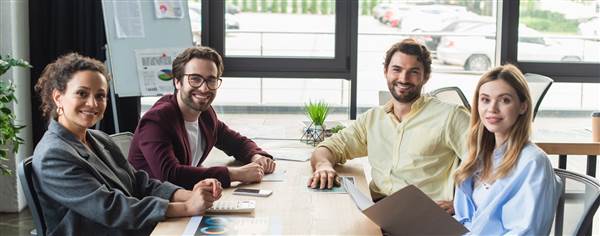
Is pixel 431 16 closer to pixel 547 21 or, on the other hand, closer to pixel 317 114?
pixel 547 21

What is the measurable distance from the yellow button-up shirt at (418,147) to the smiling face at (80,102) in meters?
1.00

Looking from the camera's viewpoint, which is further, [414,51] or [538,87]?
[538,87]

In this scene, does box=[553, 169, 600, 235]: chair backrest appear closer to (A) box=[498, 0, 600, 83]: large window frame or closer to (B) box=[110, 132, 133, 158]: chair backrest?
(B) box=[110, 132, 133, 158]: chair backrest

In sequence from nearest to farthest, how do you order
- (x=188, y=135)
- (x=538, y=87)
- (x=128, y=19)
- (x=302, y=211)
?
(x=302, y=211)
(x=188, y=135)
(x=538, y=87)
(x=128, y=19)

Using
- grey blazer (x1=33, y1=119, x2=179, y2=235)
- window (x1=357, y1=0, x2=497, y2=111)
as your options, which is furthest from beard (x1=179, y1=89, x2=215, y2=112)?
window (x1=357, y1=0, x2=497, y2=111)

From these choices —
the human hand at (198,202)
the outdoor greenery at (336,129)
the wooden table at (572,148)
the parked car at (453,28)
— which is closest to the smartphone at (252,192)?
the human hand at (198,202)

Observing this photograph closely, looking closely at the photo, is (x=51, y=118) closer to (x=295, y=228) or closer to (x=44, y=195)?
(x=44, y=195)

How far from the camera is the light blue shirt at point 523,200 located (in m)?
1.99

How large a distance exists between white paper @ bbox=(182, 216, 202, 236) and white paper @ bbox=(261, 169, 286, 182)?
1.93 feet

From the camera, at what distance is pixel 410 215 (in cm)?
212

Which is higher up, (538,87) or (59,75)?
(59,75)

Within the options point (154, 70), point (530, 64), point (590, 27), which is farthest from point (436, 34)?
point (154, 70)

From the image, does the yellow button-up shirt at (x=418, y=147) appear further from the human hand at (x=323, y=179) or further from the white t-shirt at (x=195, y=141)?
the white t-shirt at (x=195, y=141)

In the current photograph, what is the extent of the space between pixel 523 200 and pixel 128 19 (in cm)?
340
